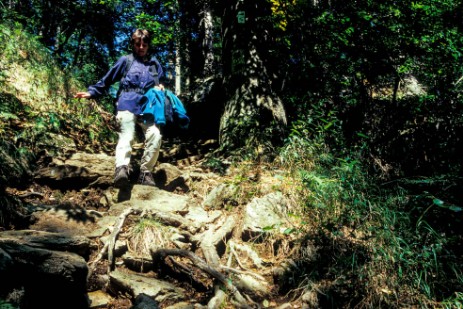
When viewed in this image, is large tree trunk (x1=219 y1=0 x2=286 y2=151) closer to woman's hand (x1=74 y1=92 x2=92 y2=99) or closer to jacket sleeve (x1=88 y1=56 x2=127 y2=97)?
jacket sleeve (x1=88 y1=56 x2=127 y2=97)

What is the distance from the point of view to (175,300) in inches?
102

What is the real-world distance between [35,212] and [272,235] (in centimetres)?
265

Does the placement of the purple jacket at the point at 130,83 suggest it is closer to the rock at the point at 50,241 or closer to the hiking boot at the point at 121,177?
the hiking boot at the point at 121,177

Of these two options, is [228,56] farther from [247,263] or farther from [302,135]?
[247,263]

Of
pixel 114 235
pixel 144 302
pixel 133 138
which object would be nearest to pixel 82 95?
pixel 133 138

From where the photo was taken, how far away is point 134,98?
4.39m

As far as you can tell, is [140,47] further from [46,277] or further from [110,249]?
[46,277]

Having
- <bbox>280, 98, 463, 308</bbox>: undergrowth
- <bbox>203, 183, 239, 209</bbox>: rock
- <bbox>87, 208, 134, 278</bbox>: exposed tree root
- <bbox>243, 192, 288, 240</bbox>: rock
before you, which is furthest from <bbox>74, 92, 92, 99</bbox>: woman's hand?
<bbox>280, 98, 463, 308</bbox>: undergrowth

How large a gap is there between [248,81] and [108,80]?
240 centimetres

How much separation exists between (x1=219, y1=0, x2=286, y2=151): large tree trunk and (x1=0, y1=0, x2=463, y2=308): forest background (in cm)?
2

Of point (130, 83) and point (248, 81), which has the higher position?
point (248, 81)

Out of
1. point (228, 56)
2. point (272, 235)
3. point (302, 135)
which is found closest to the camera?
point (272, 235)

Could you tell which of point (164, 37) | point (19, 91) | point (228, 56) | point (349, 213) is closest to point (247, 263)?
point (349, 213)

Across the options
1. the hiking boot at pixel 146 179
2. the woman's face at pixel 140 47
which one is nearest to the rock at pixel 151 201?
the hiking boot at pixel 146 179
